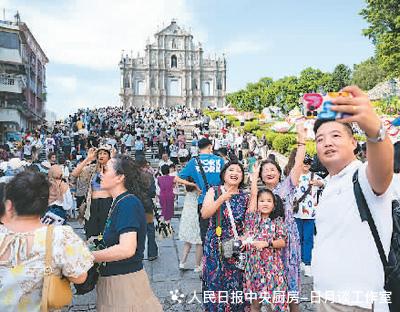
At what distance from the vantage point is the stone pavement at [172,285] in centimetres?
445

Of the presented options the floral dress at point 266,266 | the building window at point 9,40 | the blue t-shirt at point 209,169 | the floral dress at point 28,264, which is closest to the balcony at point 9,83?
the building window at point 9,40

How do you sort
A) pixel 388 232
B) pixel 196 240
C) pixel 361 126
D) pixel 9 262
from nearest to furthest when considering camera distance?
pixel 361 126 < pixel 388 232 < pixel 9 262 < pixel 196 240

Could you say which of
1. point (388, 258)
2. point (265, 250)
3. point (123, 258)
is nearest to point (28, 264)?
point (123, 258)

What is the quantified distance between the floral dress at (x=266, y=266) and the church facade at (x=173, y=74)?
72.5 meters

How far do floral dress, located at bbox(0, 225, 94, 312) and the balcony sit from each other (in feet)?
95.5

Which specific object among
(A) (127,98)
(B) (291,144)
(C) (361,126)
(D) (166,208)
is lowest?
(D) (166,208)

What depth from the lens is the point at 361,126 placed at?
4.95ft

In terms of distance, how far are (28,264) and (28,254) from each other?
0.17 feet

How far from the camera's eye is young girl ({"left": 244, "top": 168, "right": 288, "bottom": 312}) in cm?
352

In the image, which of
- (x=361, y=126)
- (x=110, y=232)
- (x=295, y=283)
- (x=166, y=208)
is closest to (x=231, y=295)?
(x=295, y=283)

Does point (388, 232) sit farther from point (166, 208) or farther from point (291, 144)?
point (291, 144)

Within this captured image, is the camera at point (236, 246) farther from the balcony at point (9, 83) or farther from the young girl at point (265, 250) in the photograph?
the balcony at point (9, 83)

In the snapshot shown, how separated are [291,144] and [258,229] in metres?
13.8

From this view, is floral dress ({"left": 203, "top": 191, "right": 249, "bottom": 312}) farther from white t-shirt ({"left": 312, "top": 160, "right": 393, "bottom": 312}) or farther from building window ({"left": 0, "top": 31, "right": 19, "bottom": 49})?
building window ({"left": 0, "top": 31, "right": 19, "bottom": 49})
